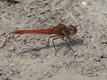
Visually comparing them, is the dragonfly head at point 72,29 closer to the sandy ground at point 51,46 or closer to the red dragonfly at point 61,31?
the red dragonfly at point 61,31

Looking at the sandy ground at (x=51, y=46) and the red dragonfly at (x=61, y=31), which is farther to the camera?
the red dragonfly at (x=61, y=31)

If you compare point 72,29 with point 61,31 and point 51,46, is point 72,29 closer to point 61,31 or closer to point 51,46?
point 61,31

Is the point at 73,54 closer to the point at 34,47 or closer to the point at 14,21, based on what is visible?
the point at 34,47

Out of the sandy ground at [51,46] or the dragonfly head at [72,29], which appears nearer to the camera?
the sandy ground at [51,46]

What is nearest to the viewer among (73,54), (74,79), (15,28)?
(74,79)

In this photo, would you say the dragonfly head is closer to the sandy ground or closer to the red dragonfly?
the red dragonfly

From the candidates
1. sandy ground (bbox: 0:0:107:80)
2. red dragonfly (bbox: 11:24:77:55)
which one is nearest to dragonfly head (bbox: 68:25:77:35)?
red dragonfly (bbox: 11:24:77:55)

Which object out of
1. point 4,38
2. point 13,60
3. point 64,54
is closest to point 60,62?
point 64,54

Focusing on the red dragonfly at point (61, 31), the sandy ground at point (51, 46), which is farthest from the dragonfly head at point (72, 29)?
the sandy ground at point (51, 46)
